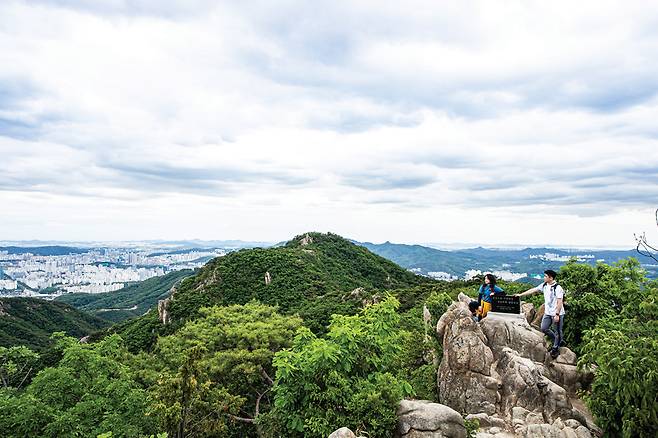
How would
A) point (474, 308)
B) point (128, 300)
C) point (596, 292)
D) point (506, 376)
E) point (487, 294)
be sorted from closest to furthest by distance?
point (506, 376)
point (474, 308)
point (487, 294)
point (596, 292)
point (128, 300)

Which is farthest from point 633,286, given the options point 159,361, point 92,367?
point 159,361

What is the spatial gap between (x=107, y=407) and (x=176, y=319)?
2954 cm

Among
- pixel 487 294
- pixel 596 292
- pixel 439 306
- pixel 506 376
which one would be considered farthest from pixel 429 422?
pixel 596 292

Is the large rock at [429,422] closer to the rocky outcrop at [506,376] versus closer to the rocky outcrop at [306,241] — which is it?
the rocky outcrop at [506,376]

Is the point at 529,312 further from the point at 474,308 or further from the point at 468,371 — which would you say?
the point at 468,371

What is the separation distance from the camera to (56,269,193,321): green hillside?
4731 inches

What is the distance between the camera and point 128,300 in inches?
5556

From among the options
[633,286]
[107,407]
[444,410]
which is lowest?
[107,407]

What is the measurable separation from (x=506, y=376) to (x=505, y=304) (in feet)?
8.73

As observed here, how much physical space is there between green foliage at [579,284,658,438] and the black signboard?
3465 millimetres

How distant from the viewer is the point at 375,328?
11.7m

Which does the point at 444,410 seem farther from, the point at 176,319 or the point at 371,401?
the point at 176,319

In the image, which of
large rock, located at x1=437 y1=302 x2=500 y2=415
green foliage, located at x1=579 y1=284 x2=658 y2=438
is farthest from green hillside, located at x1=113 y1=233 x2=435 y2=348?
Result: green foliage, located at x1=579 y1=284 x2=658 y2=438

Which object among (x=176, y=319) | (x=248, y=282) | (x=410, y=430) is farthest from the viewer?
(x=248, y=282)
